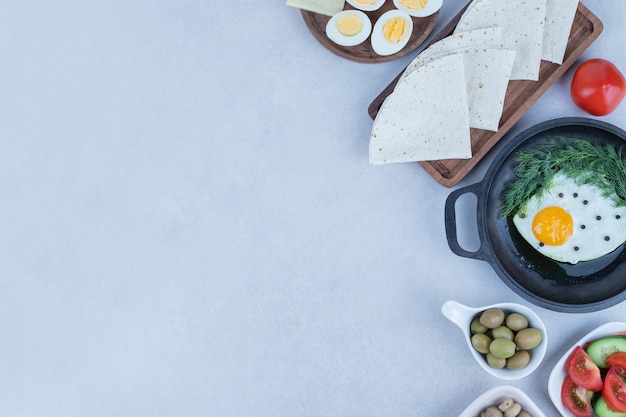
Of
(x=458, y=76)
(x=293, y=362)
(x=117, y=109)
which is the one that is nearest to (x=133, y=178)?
(x=117, y=109)

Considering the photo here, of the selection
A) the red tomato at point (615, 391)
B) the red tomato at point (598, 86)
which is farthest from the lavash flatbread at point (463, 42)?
the red tomato at point (615, 391)

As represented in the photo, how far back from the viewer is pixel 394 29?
1.96m

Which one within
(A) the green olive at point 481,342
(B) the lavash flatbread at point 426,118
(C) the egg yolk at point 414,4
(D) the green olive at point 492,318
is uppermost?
(C) the egg yolk at point 414,4

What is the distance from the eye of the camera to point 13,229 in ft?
6.91

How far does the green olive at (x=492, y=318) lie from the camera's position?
1917 mm

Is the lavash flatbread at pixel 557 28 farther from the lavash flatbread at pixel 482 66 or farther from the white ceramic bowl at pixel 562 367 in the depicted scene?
the white ceramic bowl at pixel 562 367

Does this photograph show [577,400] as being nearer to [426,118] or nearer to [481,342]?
[481,342]

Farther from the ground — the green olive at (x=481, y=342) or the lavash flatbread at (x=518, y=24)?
the lavash flatbread at (x=518, y=24)

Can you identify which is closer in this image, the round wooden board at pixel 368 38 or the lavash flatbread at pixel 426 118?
the lavash flatbread at pixel 426 118

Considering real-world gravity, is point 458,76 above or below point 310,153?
above

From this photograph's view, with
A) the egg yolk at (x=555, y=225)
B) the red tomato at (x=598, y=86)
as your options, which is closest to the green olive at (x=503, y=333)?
the egg yolk at (x=555, y=225)

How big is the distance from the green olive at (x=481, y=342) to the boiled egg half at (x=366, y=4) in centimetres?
88

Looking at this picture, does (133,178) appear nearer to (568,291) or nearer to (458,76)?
(458,76)

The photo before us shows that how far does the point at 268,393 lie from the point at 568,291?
84cm
